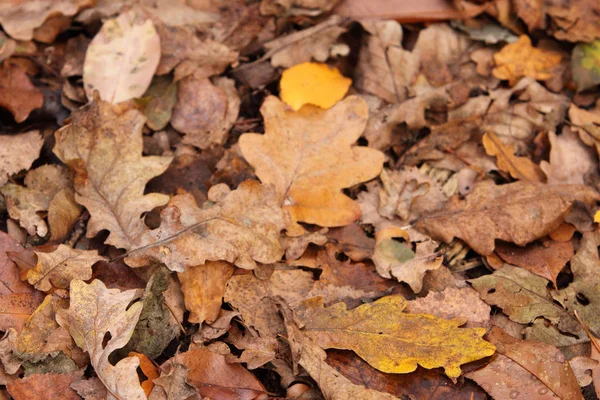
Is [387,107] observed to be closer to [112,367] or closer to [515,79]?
[515,79]

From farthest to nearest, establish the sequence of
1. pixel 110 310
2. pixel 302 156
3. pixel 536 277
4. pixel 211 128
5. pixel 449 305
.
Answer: pixel 211 128, pixel 302 156, pixel 536 277, pixel 449 305, pixel 110 310

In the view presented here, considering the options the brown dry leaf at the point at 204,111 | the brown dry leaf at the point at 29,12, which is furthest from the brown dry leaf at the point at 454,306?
the brown dry leaf at the point at 29,12

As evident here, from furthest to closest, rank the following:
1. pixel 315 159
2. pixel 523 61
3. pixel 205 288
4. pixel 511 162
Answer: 1. pixel 523 61
2. pixel 511 162
3. pixel 315 159
4. pixel 205 288

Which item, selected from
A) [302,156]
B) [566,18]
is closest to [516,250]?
[302,156]

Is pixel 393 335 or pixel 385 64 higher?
pixel 385 64

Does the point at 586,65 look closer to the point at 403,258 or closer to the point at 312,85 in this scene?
the point at 312,85

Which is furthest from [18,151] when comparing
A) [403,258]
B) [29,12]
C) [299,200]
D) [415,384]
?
[415,384]
